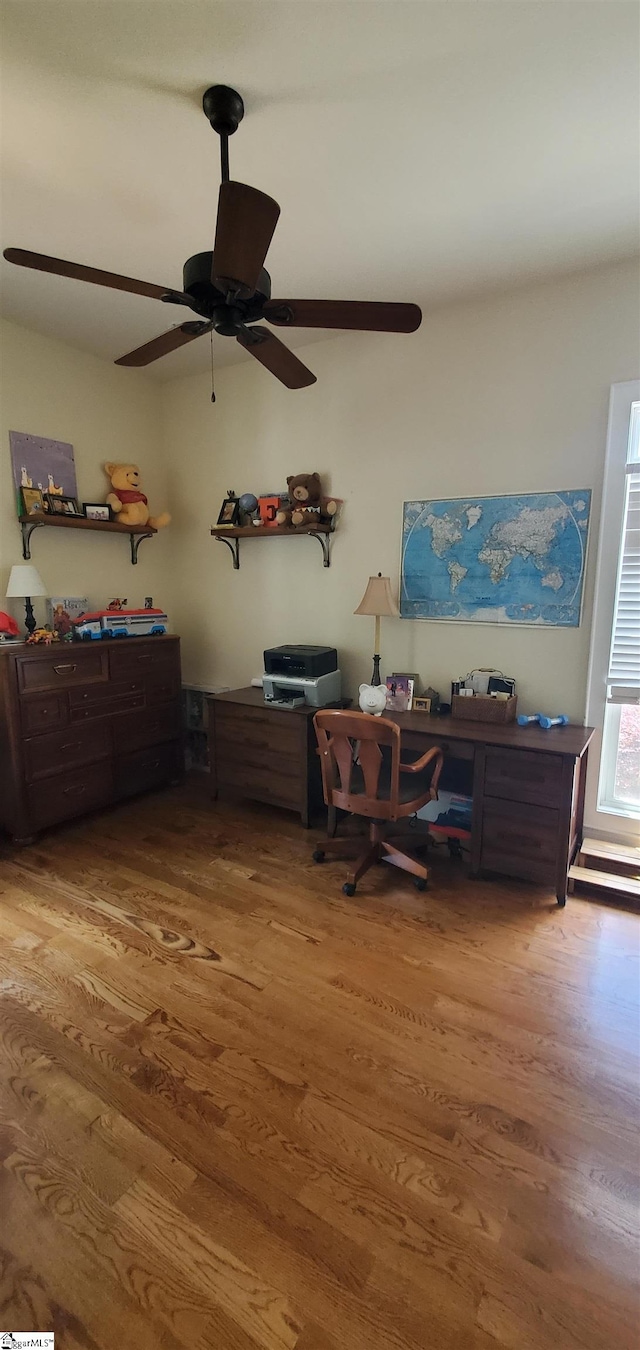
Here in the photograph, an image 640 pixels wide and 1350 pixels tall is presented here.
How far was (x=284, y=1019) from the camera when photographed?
171cm

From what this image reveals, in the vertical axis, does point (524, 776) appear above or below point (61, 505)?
below

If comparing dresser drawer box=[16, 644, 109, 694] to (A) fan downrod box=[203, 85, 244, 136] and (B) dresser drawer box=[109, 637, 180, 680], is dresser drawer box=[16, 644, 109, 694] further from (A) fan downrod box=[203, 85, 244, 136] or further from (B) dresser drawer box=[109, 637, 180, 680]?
(A) fan downrod box=[203, 85, 244, 136]

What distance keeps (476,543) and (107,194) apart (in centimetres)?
208

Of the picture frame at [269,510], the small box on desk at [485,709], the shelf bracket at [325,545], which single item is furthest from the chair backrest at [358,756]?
the picture frame at [269,510]

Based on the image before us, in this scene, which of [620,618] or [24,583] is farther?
[24,583]

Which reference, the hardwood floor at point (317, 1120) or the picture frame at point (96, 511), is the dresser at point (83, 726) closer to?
the hardwood floor at point (317, 1120)

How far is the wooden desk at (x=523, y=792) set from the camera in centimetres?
227

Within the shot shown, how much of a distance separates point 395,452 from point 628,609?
1464 mm

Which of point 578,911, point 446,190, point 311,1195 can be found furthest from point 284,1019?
point 446,190

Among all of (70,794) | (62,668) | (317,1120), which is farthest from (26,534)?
(317,1120)

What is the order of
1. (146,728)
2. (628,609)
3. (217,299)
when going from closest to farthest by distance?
1. (217,299)
2. (628,609)
3. (146,728)

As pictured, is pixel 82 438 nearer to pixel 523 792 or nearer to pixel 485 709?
pixel 485 709

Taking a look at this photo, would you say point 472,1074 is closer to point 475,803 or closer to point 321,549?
point 475,803

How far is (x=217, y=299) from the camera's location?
151 cm
